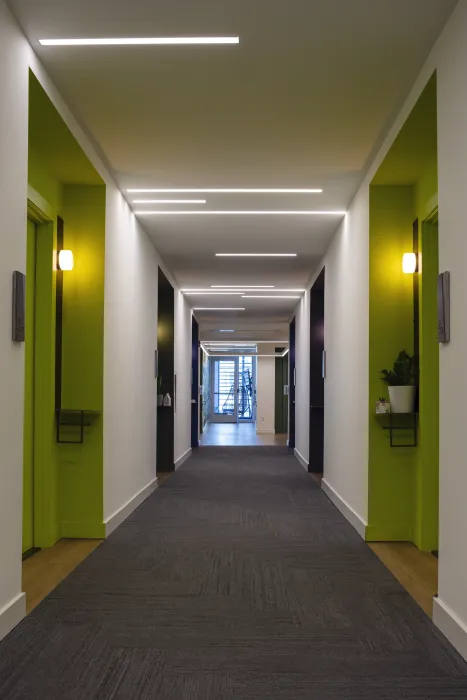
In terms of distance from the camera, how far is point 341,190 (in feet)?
18.8

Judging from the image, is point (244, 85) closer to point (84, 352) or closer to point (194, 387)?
point (84, 352)

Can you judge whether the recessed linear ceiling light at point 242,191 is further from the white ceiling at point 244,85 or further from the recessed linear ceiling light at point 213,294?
the recessed linear ceiling light at point 213,294

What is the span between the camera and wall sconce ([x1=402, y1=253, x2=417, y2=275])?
16.7ft

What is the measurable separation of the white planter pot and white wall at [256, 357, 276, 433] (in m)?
15.2

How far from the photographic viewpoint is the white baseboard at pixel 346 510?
5309mm

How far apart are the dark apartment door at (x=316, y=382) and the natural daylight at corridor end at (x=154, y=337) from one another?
146 centimetres

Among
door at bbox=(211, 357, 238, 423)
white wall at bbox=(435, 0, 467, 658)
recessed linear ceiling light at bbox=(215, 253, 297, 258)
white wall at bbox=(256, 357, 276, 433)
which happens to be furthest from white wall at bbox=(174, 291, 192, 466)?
door at bbox=(211, 357, 238, 423)

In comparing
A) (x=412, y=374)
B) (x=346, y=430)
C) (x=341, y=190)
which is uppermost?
(x=341, y=190)

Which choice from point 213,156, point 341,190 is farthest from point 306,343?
point 213,156

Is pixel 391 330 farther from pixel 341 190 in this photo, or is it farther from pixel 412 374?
pixel 341 190

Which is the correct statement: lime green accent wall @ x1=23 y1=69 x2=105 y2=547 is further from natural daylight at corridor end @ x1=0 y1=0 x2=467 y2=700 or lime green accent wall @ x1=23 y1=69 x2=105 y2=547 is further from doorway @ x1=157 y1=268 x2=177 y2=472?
doorway @ x1=157 y1=268 x2=177 y2=472

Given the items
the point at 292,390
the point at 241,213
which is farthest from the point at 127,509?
the point at 292,390

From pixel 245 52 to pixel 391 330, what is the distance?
2503mm

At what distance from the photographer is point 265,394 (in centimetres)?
2036
